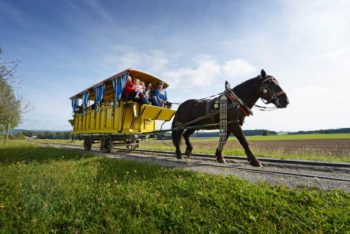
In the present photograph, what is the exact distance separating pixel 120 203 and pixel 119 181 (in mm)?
884

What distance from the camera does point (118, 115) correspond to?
831cm

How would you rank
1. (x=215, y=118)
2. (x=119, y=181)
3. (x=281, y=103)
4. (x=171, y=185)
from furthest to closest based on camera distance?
1. (x=215, y=118)
2. (x=281, y=103)
3. (x=119, y=181)
4. (x=171, y=185)

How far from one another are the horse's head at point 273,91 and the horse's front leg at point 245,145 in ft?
3.77

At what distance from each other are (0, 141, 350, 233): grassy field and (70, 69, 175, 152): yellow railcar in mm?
4396

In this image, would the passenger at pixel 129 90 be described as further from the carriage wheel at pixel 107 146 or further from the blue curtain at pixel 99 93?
the carriage wheel at pixel 107 146

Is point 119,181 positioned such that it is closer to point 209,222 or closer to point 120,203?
point 120,203

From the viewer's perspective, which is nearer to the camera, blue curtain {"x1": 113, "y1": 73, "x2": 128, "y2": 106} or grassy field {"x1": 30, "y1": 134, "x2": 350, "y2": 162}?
blue curtain {"x1": 113, "y1": 73, "x2": 128, "y2": 106}

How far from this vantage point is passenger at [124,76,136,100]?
7.88 m

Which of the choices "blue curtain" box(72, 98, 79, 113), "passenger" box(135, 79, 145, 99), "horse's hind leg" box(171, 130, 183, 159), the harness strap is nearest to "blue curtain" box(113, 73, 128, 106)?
"passenger" box(135, 79, 145, 99)

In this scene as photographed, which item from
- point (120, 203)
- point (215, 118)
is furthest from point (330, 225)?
point (215, 118)

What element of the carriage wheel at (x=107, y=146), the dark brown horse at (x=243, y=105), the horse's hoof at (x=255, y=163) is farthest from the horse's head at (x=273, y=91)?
the carriage wheel at (x=107, y=146)

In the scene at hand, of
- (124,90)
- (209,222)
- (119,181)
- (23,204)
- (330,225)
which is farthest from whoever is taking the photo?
(124,90)

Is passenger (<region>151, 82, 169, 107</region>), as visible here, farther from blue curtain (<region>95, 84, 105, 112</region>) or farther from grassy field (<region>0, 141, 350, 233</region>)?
grassy field (<region>0, 141, 350, 233</region>)

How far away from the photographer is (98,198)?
298cm
